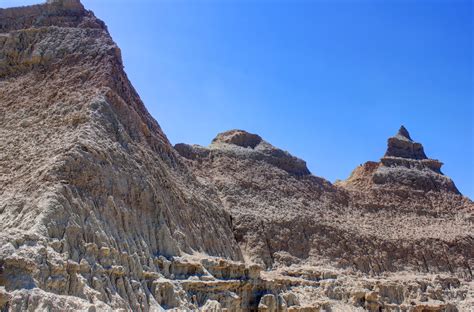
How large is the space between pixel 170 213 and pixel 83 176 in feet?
27.8

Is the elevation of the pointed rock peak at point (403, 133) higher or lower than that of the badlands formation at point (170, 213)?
higher

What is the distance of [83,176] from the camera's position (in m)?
29.5

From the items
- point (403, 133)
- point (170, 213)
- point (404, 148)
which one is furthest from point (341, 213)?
point (170, 213)

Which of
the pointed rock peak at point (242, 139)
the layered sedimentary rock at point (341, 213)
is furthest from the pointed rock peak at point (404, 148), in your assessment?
the pointed rock peak at point (242, 139)

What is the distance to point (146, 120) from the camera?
4578 centimetres

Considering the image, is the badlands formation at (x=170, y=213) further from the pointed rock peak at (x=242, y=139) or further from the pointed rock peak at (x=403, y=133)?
the pointed rock peak at (x=403, y=133)

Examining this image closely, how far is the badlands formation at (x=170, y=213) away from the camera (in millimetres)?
25766

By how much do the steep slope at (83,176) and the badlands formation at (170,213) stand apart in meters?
0.10

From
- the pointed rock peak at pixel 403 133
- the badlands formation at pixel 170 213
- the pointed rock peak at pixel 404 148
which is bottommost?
the badlands formation at pixel 170 213

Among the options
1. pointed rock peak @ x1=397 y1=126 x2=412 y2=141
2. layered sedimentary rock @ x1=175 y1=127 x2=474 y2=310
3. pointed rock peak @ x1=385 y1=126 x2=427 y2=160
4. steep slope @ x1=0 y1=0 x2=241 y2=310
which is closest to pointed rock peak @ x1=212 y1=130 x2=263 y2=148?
layered sedimentary rock @ x1=175 y1=127 x2=474 y2=310

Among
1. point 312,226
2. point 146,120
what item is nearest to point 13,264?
point 146,120

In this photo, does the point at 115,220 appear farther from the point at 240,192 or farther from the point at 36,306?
the point at 240,192

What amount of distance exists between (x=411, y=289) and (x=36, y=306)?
40923 mm

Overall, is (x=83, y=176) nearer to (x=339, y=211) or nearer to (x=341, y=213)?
(x=339, y=211)
